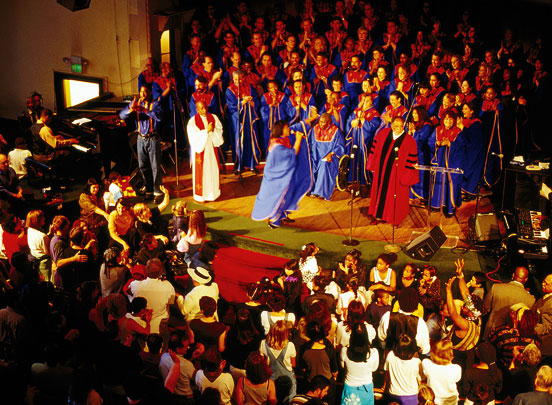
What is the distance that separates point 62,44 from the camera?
1419 centimetres

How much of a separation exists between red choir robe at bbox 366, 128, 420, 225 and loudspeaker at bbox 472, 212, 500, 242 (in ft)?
3.34

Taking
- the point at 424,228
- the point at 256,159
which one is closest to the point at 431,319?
the point at 424,228

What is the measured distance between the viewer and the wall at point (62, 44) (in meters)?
12.8

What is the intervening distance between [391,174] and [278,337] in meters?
4.16

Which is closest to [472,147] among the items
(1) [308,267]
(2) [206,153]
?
(1) [308,267]

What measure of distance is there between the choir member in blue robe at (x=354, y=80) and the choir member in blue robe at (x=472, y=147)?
1998 mm

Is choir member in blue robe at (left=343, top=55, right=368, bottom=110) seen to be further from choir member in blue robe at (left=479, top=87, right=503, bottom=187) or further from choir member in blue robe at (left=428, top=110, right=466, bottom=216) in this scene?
choir member in blue robe at (left=479, top=87, right=503, bottom=187)

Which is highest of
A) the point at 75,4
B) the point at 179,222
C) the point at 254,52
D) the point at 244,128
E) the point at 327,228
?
the point at 75,4

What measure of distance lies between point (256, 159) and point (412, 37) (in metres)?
3.92

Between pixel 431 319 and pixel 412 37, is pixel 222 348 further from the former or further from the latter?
pixel 412 37

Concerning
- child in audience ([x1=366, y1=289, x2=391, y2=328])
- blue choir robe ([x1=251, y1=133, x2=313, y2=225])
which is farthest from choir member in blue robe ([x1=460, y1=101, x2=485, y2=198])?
child in audience ([x1=366, y1=289, x2=391, y2=328])

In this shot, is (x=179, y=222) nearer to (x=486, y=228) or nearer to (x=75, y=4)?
(x=486, y=228)

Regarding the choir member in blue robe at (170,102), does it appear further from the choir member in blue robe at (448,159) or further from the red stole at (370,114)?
the choir member in blue robe at (448,159)

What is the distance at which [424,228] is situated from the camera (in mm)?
9164
